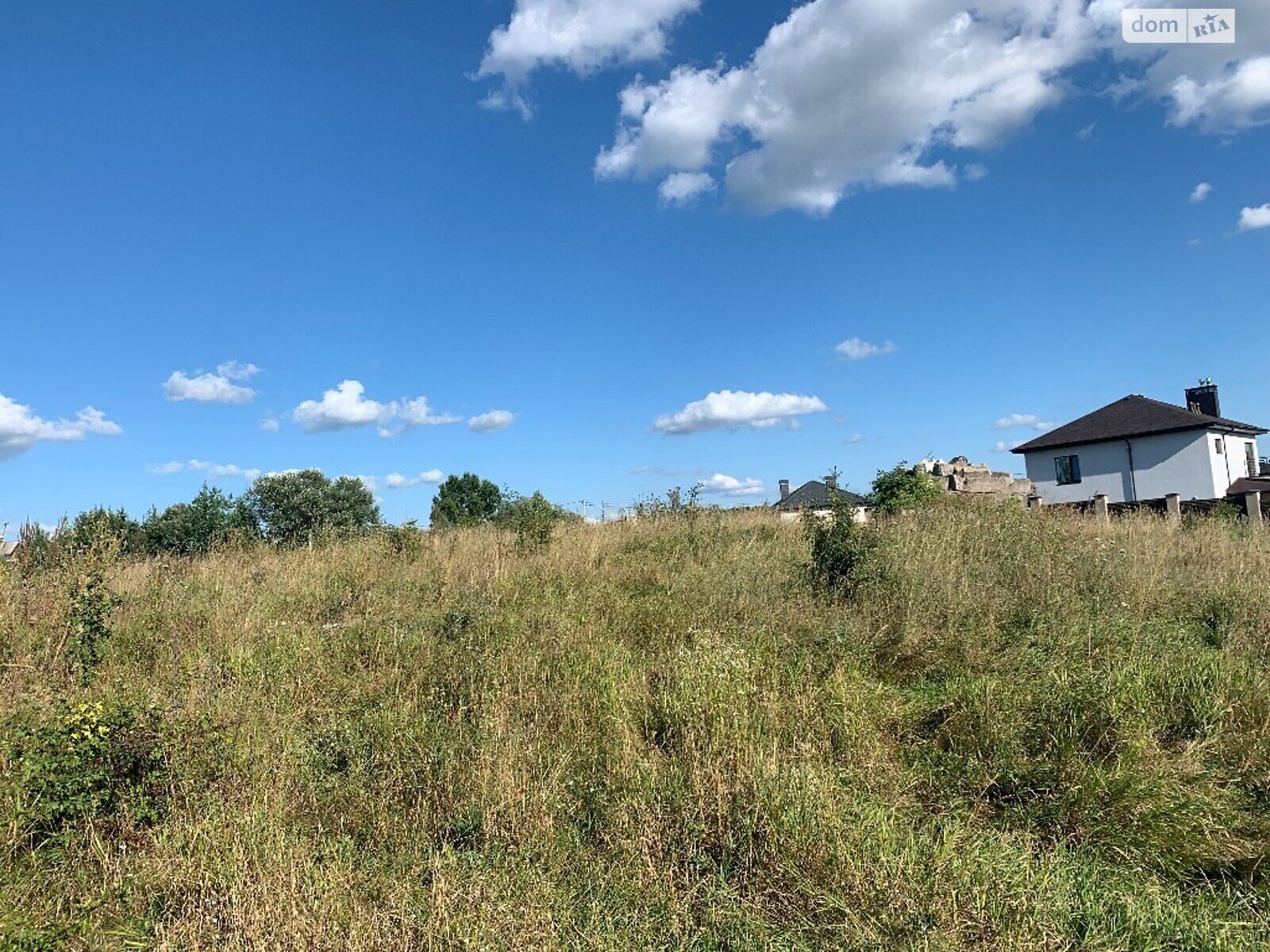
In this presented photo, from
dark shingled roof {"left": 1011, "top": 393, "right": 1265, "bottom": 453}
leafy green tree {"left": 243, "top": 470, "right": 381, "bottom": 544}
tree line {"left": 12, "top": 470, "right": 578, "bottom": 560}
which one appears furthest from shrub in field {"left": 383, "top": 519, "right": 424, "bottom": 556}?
dark shingled roof {"left": 1011, "top": 393, "right": 1265, "bottom": 453}

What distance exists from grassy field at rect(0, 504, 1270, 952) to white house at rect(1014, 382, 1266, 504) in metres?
29.7

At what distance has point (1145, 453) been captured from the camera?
3197 centimetres

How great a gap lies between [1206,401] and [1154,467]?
6744mm

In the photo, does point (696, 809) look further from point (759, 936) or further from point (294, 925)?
point (294, 925)

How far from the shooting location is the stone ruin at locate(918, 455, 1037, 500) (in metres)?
14.0

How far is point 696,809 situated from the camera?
3387 mm

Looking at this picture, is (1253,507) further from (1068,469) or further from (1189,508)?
(1068,469)

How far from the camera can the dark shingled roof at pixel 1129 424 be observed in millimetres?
30875

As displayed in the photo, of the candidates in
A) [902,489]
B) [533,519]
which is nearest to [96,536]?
[533,519]

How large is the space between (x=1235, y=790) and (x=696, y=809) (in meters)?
2.85

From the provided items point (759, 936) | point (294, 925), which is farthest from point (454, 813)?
point (759, 936)

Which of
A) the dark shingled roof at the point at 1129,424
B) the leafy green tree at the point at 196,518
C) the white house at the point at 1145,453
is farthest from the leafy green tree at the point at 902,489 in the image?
the dark shingled roof at the point at 1129,424

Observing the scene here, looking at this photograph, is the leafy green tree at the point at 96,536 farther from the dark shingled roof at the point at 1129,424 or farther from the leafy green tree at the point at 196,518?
the dark shingled roof at the point at 1129,424

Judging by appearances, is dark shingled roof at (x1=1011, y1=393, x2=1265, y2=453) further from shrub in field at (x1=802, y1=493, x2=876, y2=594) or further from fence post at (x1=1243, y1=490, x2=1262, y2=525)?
shrub in field at (x1=802, y1=493, x2=876, y2=594)
